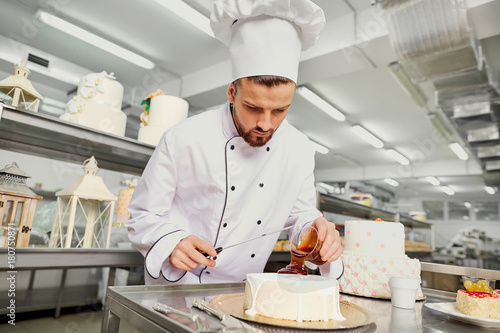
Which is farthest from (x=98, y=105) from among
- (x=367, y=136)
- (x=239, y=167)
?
(x=367, y=136)

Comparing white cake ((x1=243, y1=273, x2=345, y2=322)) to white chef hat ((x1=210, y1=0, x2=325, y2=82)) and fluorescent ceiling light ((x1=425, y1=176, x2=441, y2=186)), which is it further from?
fluorescent ceiling light ((x1=425, y1=176, x2=441, y2=186))

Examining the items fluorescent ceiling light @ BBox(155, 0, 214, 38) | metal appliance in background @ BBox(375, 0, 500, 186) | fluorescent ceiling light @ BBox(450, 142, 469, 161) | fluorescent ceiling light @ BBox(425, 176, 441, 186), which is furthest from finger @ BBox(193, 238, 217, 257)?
fluorescent ceiling light @ BBox(425, 176, 441, 186)

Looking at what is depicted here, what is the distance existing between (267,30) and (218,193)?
0.62 metres

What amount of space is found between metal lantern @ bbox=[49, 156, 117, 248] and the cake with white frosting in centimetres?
41

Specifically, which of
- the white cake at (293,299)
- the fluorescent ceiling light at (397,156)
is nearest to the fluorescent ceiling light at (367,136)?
the fluorescent ceiling light at (397,156)

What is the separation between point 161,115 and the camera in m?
2.21

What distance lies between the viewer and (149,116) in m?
2.28

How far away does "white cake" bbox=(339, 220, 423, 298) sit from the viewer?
1.08m

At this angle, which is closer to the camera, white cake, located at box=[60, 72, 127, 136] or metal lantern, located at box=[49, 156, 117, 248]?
metal lantern, located at box=[49, 156, 117, 248]

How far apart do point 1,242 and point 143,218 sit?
806 millimetres

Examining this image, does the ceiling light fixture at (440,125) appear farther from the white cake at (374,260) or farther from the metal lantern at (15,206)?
the metal lantern at (15,206)

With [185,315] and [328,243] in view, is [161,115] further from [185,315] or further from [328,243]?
[185,315]

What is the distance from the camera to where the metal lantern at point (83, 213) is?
174 centimetres

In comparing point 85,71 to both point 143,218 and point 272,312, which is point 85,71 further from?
point 272,312
